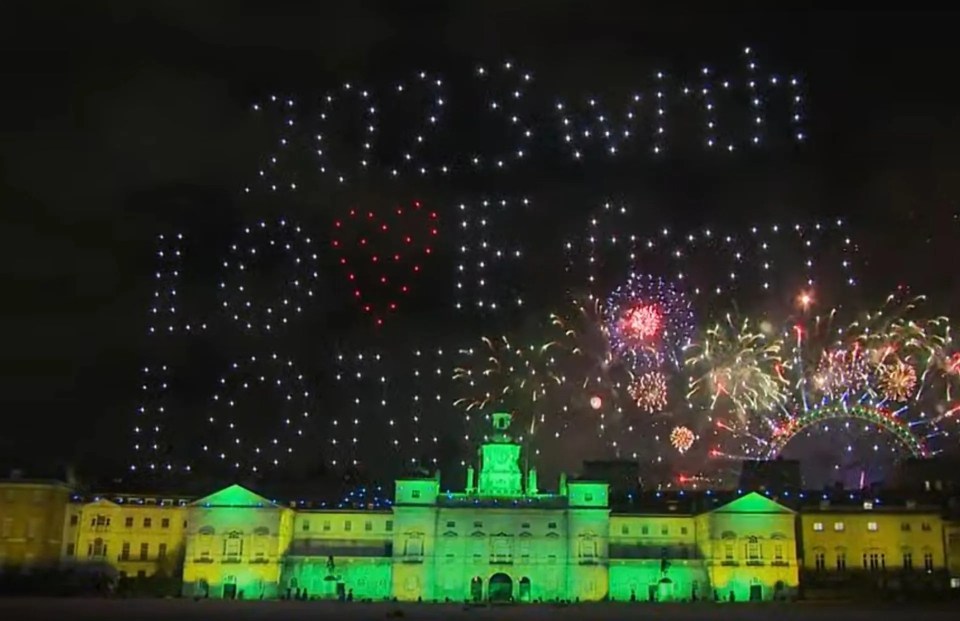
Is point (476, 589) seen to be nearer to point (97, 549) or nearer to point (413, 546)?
point (413, 546)

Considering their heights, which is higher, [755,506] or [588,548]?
[755,506]

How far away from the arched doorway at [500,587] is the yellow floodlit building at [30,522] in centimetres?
3084

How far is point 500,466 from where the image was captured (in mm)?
82438

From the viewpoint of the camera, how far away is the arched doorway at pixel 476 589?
78.2 meters

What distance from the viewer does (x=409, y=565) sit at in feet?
258

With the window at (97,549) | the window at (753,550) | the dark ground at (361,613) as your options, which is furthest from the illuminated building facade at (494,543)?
the dark ground at (361,613)

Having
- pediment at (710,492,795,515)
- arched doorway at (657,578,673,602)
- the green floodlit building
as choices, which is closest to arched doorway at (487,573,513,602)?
the green floodlit building

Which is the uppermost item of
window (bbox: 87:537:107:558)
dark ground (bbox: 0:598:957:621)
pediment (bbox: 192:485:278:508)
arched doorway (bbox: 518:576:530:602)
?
pediment (bbox: 192:485:278:508)

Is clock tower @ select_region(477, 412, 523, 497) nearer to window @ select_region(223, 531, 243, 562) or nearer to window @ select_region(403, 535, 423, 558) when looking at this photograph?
window @ select_region(403, 535, 423, 558)

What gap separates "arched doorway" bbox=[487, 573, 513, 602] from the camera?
7888 cm

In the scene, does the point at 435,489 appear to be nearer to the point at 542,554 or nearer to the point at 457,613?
the point at 542,554

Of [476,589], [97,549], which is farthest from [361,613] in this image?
[97,549]

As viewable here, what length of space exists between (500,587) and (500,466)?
28.3 feet

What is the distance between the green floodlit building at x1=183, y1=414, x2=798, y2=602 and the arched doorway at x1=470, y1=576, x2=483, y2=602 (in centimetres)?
10
